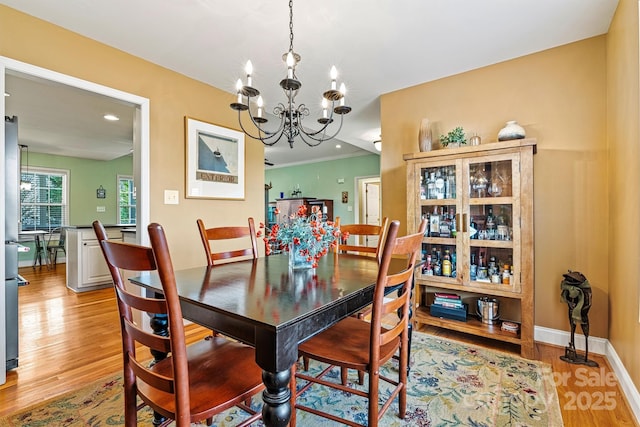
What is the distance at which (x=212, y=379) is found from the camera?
113cm

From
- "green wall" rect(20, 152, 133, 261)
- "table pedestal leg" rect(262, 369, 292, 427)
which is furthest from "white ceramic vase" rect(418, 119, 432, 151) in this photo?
"green wall" rect(20, 152, 133, 261)

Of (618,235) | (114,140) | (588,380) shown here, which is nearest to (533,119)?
(618,235)

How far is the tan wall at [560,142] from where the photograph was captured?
2.30 metres

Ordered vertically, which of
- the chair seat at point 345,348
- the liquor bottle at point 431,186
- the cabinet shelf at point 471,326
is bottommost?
the cabinet shelf at point 471,326

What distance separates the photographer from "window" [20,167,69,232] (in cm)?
634

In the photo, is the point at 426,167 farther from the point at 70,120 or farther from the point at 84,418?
the point at 70,120

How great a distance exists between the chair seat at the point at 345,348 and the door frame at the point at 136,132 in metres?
1.90

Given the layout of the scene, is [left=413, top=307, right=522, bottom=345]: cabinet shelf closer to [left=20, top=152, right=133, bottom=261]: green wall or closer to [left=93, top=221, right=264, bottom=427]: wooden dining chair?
[left=93, top=221, right=264, bottom=427]: wooden dining chair

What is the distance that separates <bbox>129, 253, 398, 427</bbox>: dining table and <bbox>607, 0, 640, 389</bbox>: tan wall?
1.50 m

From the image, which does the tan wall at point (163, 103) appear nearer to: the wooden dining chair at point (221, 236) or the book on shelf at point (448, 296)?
the wooden dining chair at point (221, 236)

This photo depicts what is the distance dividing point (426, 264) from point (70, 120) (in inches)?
197

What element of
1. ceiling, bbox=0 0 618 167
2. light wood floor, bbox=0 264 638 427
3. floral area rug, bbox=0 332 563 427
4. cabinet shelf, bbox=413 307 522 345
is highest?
ceiling, bbox=0 0 618 167

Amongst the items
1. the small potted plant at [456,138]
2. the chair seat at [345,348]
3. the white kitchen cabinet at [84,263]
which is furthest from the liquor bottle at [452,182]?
the white kitchen cabinet at [84,263]

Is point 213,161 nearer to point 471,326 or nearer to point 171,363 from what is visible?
point 171,363
